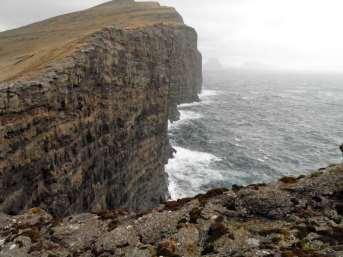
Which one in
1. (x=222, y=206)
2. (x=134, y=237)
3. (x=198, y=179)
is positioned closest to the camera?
(x=134, y=237)

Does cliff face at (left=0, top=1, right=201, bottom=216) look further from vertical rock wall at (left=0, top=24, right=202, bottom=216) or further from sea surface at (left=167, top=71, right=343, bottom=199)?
sea surface at (left=167, top=71, right=343, bottom=199)

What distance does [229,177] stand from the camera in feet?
273

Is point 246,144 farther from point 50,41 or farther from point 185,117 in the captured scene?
point 50,41

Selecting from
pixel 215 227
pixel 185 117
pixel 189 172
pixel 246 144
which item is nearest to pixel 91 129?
pixel 215 227

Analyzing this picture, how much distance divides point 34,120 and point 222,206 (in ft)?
79.1

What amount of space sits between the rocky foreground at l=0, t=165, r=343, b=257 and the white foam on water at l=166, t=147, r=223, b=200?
48.6 m

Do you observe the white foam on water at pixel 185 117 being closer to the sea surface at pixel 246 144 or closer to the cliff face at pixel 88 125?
the sea surface at pixel 246 144

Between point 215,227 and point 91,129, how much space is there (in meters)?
30.9

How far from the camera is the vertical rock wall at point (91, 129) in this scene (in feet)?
124

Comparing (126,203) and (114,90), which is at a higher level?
(114,90)

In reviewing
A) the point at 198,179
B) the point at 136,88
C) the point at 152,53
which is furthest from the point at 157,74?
the point at 198,179

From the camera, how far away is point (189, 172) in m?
86.3

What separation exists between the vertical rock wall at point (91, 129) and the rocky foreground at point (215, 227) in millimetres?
11345

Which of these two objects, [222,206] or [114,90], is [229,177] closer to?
[114,90]
